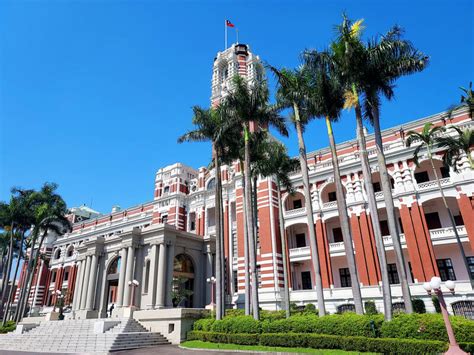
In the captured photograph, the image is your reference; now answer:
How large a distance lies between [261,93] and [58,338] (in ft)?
87.1

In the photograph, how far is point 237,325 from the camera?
72.1ft

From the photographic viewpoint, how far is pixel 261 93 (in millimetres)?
27844

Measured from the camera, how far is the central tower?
194 feet

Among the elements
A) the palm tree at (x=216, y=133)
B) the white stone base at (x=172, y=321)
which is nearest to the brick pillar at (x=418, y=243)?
the palm tree at (x=216, y=133)

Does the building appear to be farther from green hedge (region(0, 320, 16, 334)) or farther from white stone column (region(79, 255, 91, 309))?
green hedge (region(0, 320, 16, 334))

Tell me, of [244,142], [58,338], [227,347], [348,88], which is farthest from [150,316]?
[348,88]

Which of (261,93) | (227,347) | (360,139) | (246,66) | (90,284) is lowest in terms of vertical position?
(227,347)

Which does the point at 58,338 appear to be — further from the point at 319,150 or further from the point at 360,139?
the point at 319,150

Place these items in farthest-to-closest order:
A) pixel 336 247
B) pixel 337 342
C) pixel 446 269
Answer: pixel 336 247 < pixel 446 269 < pixel 337 342

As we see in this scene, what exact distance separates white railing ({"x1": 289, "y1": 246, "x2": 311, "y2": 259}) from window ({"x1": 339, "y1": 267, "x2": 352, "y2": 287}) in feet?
13.5

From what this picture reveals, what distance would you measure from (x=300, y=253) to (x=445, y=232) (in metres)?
13.9

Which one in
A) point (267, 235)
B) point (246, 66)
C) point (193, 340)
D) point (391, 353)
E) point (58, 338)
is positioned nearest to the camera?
point (391, 353)

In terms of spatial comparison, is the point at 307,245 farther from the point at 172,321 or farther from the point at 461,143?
the point at 461,143

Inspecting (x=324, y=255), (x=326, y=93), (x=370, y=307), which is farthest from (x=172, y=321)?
(x=326, y=93)
